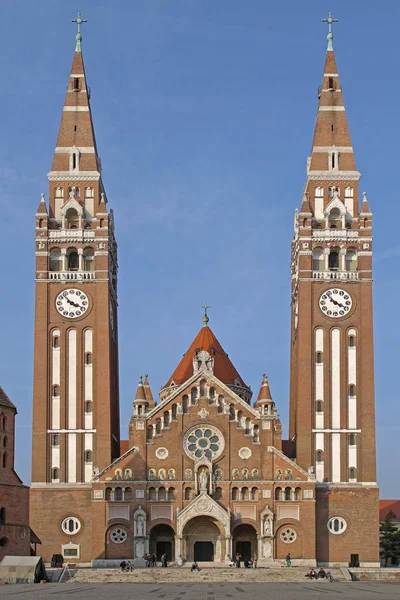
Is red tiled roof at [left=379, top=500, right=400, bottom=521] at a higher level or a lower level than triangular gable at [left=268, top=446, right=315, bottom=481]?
lower

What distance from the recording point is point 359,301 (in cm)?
8681

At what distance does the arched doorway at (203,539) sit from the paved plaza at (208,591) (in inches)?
532

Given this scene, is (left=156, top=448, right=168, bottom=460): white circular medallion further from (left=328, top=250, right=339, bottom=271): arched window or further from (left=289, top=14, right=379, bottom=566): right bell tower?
(left=328, top=250, right=339, bottom=271): arched window

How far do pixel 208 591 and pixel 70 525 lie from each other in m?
24.9

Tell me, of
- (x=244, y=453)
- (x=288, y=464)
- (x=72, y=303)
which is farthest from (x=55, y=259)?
(x=288, y=464)

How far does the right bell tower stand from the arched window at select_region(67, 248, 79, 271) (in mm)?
16860

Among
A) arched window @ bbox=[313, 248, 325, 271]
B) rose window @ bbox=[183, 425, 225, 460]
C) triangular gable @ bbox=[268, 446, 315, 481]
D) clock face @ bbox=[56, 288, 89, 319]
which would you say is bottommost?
triangular gable @ bbox=[268, 446, 315, 481]

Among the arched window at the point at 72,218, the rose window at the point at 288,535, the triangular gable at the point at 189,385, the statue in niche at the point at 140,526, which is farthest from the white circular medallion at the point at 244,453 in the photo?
the arched window at the point at 72,218

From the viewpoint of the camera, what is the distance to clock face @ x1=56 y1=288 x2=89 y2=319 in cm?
8712

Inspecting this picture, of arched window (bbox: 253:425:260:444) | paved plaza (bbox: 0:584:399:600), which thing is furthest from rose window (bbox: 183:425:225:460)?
paved plaza (bbox: 0:584:399:600)

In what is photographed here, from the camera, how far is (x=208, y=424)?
276 feet

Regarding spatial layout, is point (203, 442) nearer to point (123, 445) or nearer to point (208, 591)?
point (123, 445)

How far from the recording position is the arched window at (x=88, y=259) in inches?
3474

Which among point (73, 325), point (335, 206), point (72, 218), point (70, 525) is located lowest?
point (70, 525)
